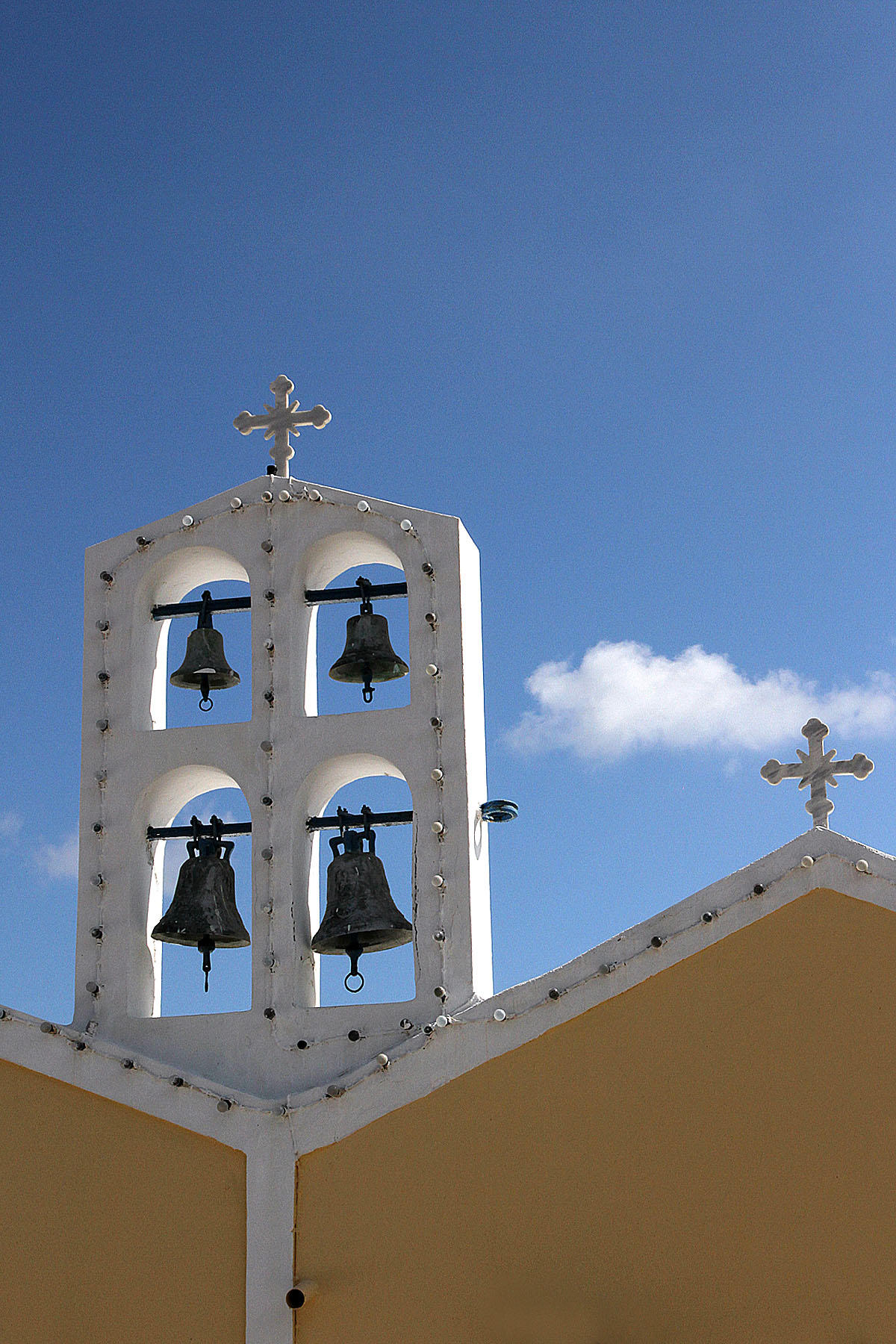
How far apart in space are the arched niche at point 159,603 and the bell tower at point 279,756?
0.05ft

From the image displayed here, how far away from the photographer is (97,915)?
345 inches

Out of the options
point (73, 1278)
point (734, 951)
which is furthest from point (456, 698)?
point (73, 1278)

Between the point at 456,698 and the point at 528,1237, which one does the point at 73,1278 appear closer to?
the point at 528,1237

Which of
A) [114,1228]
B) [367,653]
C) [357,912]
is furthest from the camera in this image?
[367,653]

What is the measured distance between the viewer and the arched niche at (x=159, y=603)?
9.32m

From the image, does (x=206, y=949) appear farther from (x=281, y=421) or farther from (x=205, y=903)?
(x=281, y=421)

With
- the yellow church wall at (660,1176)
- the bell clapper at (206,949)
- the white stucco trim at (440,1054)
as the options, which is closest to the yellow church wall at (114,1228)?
the white stucco trim at (440,1054)

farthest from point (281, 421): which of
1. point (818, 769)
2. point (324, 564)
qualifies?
point (818, 769)

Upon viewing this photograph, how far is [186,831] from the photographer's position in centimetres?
906

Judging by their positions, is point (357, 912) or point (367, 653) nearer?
point (357, 912)

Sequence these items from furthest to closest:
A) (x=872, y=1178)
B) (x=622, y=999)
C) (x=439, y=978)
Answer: (x=439, y=978), (x=622, y=999), (x=872, y=1178)

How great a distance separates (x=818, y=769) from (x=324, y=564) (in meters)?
3.10

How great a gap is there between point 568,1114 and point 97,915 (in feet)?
9.24

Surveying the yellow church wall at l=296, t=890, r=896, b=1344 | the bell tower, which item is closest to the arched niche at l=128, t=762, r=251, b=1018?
the bell tower
